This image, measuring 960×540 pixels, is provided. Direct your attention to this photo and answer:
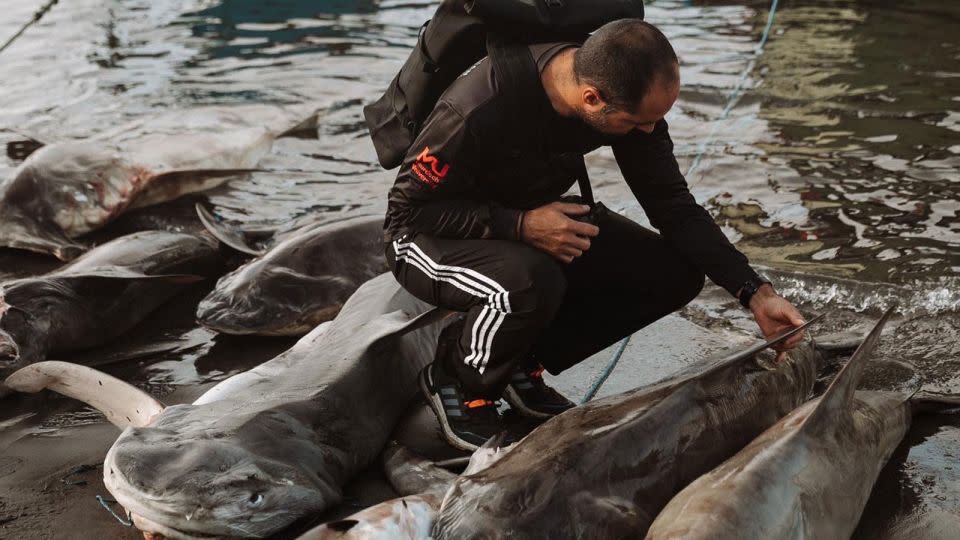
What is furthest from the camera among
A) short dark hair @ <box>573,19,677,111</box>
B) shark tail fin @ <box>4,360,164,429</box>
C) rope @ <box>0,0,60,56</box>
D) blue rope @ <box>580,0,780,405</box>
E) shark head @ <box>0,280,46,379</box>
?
rope @ <box>0,0,60,56</box>

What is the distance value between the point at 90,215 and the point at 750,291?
4.82m

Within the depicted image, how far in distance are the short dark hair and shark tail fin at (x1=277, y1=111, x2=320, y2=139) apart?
6177 millimetres

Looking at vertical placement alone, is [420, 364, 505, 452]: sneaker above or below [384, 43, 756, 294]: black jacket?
below

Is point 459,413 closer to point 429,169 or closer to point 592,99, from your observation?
point 429,169

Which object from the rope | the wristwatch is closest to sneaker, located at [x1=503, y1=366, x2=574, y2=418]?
the wristwatch

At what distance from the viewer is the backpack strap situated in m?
4.03

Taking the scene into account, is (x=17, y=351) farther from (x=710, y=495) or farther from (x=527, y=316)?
(x=710, y=495)

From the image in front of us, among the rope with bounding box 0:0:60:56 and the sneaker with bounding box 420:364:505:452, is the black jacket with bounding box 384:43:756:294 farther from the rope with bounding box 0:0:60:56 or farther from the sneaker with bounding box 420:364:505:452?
the rope with bounding box 0:0:60:56

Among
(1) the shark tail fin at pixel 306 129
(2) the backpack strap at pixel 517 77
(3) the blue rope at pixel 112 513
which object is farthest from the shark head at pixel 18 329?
(1) the shark tail fin at pixel 306 129

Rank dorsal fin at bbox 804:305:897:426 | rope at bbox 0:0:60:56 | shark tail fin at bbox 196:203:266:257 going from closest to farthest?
dorsal fin at bbox 804:305:897:426 → shark tail fin at bbox 196:203:266:257 → rope at bbox 0:0:60:56

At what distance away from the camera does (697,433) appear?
3.65 m

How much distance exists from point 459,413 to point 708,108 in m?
6.30

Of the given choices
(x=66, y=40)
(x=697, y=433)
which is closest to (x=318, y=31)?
(x=66, y=40)

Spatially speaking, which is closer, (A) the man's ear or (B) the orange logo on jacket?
(A) the man's ear
